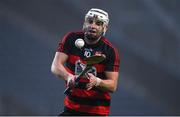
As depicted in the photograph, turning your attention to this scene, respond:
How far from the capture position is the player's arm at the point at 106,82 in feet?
14.3

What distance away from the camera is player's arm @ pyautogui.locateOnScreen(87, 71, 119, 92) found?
4.37 meters

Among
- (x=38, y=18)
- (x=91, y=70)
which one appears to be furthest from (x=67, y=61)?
(x=38, y=18)

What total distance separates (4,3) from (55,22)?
0.60 meters

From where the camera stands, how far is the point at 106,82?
14.9 feet

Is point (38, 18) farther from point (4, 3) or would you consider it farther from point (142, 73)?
point (142, 73)

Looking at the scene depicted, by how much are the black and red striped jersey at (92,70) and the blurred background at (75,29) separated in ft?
6.37

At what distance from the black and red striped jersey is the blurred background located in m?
1.94

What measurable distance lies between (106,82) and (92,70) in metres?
0.16

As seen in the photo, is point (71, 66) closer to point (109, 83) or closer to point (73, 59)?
point (73, 59)

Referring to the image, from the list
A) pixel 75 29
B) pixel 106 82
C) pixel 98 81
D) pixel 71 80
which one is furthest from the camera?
pixel 75 29

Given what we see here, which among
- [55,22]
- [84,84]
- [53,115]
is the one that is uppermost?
[55,22]

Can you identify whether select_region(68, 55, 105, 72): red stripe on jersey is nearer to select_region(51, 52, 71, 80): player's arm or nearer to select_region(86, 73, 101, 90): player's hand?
select_region(51, 52, 71, 80): player's arm

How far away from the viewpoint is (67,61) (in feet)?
15.5

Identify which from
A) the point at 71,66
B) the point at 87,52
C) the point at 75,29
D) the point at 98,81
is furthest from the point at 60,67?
the point at 75,29
